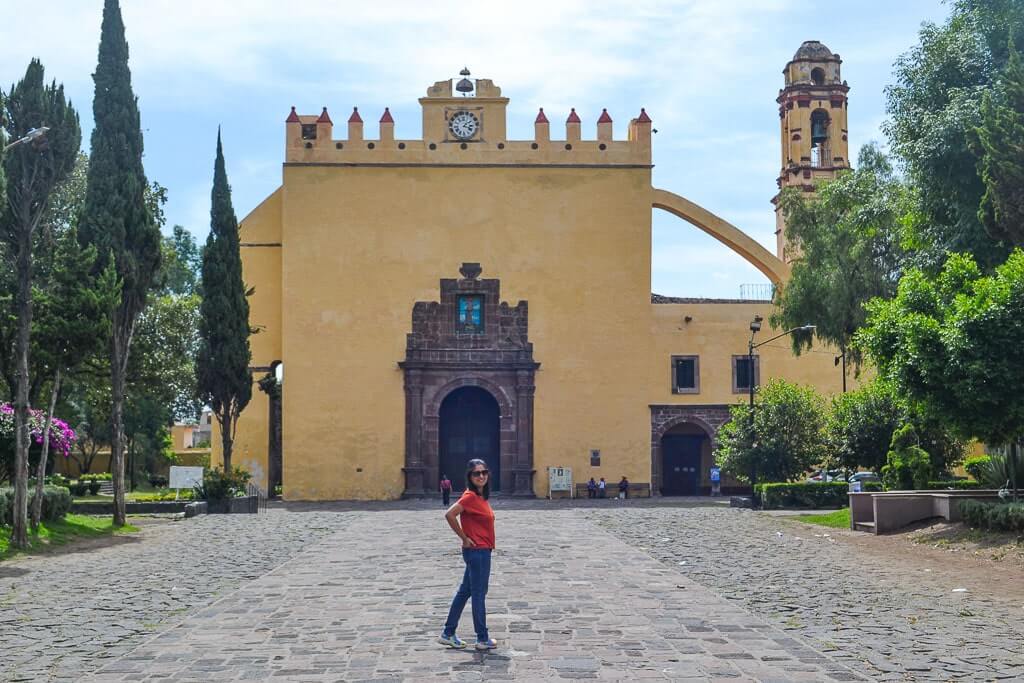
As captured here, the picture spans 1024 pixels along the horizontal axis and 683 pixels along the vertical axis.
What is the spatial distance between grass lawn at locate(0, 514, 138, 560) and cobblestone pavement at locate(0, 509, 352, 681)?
544 millimetres

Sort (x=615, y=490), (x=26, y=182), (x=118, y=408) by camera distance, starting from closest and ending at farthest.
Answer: (x=26, y=182), (x=118, y=408), (x=615, y=490)

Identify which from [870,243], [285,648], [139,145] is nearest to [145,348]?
[139,145]

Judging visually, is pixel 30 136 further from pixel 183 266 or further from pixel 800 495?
pixel 183 266

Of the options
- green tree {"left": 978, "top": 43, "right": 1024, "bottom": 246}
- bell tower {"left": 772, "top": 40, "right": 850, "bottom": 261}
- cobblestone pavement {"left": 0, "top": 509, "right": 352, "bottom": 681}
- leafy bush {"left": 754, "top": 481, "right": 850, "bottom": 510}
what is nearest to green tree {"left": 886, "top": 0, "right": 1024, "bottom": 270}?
green tree {"left": 978, "top": 43, "right": 1024, "bottom": 246}

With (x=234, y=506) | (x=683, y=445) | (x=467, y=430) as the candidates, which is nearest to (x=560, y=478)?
(x=467, y=430)

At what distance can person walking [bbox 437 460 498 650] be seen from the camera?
9.14 metres

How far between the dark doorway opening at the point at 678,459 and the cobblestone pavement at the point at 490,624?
85.6 ft

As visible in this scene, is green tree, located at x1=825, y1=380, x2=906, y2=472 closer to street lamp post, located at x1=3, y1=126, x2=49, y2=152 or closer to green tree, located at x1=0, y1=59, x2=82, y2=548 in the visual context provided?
green tree, located at x1=0, y1=59, x2=82, y2=548

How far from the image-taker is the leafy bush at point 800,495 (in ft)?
97.6

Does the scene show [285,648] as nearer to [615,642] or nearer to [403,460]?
[615,642]

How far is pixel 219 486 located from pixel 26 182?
491 inches

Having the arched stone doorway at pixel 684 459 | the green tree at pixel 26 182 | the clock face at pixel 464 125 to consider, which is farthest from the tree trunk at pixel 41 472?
the arched stone doorway at pixel 684 459

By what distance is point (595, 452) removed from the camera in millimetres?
37969

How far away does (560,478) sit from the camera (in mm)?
37562
